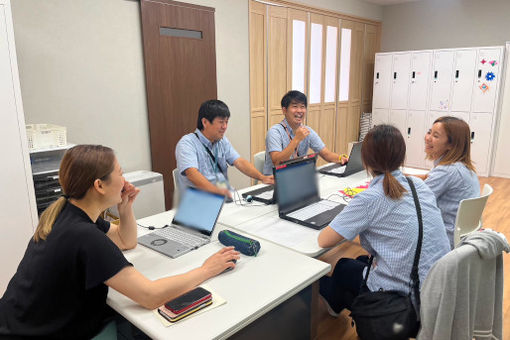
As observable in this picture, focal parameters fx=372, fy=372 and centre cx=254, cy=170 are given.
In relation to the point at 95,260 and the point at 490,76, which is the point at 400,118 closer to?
the point at 490,76

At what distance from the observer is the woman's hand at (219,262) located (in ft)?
4.83

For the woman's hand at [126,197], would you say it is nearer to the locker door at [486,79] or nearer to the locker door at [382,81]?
the locker door at [486,79]

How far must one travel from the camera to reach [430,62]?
5980mm

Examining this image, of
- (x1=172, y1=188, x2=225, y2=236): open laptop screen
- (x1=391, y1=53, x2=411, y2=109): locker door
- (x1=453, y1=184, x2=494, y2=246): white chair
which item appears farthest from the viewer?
(x1=391, y1=53, x2=411, y2=109): locker door

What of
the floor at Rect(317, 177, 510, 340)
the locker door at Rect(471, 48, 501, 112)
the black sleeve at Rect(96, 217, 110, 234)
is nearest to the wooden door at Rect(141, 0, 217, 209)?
the floor at Rect(317, 177, 510, 340)

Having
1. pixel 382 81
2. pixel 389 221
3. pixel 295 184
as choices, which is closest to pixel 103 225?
pixel 295 184

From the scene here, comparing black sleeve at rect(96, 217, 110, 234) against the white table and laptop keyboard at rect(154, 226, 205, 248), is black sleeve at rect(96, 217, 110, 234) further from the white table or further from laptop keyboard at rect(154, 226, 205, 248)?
laptop keyboard at rect(154, 226, 205, 248)

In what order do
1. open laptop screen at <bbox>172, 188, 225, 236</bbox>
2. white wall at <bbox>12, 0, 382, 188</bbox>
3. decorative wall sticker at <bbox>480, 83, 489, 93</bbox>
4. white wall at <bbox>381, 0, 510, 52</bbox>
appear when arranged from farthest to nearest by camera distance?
white wall at <bbox>381, 0, 510, 52</bbox> → decorative wall sticker at <bbox>480, 83, 489, 93</bbox> → white wall at <bbox>12, 0, 382, 188</bbox> → open laptop screen at <bbox>172, 188, 225, 236</bbox>

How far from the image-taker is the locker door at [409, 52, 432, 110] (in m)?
6.04

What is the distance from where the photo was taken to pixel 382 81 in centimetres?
656

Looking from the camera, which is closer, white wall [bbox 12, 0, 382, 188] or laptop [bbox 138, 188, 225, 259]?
laptop [bbox 138, 188, 225, 259]

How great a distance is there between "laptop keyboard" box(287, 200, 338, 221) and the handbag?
2.03 ft

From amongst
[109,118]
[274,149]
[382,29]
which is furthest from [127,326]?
[382,29]

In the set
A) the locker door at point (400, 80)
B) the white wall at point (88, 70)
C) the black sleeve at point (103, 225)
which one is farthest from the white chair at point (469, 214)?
the locker door at point (400, 80)
